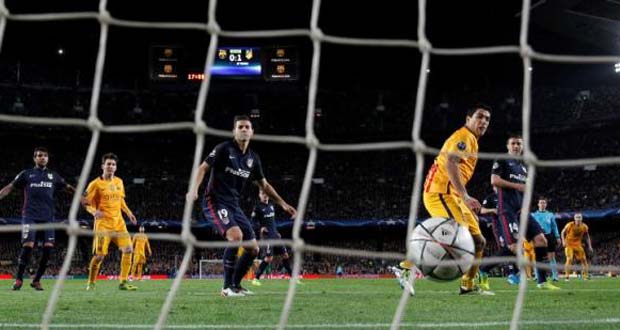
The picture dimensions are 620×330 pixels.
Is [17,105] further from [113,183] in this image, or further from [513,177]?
[513,177]

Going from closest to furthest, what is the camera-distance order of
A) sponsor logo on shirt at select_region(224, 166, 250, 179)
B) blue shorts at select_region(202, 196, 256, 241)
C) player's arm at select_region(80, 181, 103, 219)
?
blue shorts at select_region(202, 196, 256, 241) < sponsor logo on shirt at select_region(224, 166, 250, 179) < player's arm at select_region(80, 181, 103, 219)

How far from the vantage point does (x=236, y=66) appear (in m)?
24.8

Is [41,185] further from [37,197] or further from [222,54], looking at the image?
[222,54]

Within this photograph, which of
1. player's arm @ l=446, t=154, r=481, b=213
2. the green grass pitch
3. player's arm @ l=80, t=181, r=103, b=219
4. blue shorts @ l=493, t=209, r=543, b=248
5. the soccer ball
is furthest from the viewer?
player's arm @ l=80, t=181, r=103, b=219

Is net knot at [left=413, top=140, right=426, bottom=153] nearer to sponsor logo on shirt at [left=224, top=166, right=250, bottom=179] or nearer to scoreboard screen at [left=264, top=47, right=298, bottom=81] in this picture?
sponsor logo on shirt at [left=224, top=166, right=250, bottom=179]

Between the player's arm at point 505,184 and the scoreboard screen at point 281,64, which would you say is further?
the scoreboard screen at point 281,64

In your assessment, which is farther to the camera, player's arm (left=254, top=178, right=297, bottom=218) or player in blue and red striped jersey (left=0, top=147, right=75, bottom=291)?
player in blue and red striped jersey (left=0, top=147, right=75, bottom=291)

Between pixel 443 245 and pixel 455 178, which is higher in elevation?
pixel 455 178

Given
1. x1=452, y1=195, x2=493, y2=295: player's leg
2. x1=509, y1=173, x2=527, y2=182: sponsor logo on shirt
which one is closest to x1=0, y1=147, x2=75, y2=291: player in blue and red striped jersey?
x1=452, y1=195, x2=493, y2=295: player's leg

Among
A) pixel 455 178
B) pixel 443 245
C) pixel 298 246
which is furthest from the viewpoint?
pixel 455 178

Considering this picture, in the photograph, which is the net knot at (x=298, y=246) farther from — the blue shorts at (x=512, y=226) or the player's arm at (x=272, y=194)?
the blue shorts at (x=512, y=226)

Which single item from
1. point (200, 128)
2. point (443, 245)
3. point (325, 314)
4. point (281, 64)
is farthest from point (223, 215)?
point (281, 64)

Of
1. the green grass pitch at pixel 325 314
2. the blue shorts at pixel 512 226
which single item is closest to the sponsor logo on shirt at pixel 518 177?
the blue shorts at pixel 512 226

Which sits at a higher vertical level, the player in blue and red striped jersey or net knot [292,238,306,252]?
net knot [292,238,306,252]
